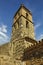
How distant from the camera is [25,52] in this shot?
1056cm

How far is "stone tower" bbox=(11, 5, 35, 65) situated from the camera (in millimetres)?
11113

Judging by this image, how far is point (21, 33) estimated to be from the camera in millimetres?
Result: 12484

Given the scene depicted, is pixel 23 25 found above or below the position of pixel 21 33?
above

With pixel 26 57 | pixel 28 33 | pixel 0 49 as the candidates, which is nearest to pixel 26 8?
pixel 28 33

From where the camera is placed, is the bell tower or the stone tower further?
the bell tower

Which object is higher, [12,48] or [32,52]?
[12,48]

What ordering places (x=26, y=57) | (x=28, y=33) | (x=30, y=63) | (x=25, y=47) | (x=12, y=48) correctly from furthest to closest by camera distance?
(x=28, y=33) < (x=12, y=48) < (x=25, y=47) < (x=26, y=57) < (x=30, y=63)

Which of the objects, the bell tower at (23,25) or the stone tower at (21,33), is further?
the bell tower at (23,25)

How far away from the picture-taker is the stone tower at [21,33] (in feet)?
36.5

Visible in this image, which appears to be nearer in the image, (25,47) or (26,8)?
(25,47)

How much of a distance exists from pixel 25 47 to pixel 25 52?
0.54 meters

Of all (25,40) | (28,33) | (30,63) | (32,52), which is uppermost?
(28,33)

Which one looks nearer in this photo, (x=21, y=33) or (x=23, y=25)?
(x=21, y=33)

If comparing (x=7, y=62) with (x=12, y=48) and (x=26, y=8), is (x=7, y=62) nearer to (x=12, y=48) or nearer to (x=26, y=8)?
(x=12, y=48)
